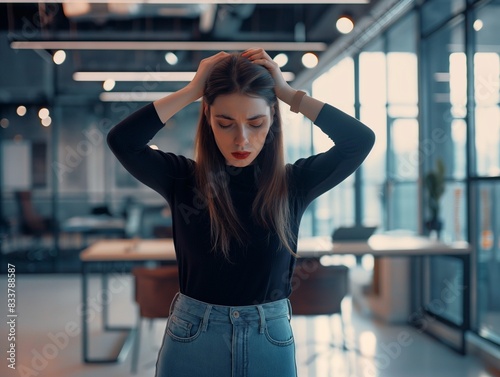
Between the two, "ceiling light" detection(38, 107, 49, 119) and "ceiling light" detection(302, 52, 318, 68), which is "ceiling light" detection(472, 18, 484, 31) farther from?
"ceiling light" detection(38, 107, 49, 119)

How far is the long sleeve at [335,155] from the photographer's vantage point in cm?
130

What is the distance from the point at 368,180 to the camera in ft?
28.3

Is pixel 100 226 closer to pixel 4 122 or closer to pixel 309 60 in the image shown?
pixel 4 122

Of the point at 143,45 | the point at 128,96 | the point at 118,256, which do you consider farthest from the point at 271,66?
the point at 128,96

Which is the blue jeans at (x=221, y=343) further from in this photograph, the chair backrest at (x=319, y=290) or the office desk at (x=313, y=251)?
the office desk at (x=313, y=251)

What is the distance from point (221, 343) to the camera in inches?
46.5

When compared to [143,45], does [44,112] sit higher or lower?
lower

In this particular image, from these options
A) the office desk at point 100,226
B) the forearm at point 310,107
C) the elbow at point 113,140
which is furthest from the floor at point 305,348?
the elbow at point 113,140

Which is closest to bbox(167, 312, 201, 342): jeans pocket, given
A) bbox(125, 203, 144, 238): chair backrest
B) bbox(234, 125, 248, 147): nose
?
bbox(234, 125, 248, 147): nose

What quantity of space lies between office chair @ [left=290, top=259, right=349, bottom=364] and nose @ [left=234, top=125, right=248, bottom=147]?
Result: 2.98 metres

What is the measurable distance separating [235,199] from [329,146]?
0.37 metres

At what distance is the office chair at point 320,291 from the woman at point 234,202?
286 centimetres

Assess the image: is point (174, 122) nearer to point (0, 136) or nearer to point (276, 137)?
point (0, 136)

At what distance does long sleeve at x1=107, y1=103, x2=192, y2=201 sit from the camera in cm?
122
